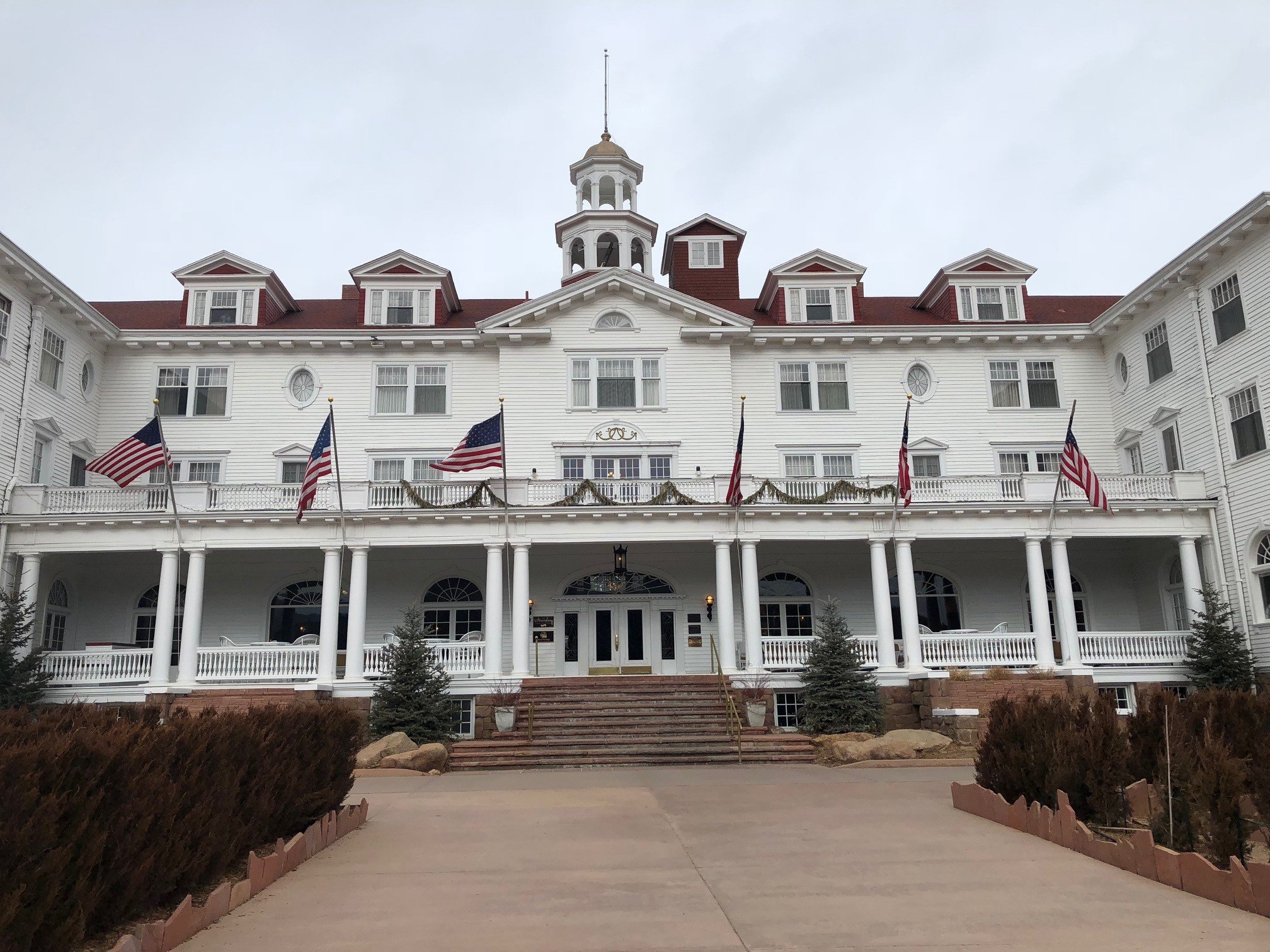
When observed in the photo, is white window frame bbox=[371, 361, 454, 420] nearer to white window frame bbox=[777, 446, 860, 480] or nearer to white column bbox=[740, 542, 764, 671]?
white window frame bbox=[777, 446, 860, 480]

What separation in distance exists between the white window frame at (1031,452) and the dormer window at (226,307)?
2484 centimetres

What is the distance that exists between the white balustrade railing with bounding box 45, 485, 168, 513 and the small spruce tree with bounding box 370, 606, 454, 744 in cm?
840

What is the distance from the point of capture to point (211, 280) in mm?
33656

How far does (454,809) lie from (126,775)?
7.74 m

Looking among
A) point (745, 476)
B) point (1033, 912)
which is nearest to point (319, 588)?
point (745, 476)

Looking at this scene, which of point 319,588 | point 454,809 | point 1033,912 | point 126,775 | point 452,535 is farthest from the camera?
point 319,588

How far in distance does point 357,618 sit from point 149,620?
9.01 metres

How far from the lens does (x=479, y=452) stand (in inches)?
982

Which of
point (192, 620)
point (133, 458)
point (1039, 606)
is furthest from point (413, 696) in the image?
point (1039, 606)

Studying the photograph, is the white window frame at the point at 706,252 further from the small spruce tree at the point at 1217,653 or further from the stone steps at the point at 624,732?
the small spruce tree at the point at 1217,653

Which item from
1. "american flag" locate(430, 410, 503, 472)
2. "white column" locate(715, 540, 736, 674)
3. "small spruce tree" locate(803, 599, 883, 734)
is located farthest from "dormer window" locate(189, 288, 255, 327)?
"small spruce tree" locate(803, 599, 883, 734)

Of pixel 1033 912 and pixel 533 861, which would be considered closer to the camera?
pixel 1033 912

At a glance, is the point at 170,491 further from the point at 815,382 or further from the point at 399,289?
the point at 815,382

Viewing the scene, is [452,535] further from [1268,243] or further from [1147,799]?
[1268,243]
